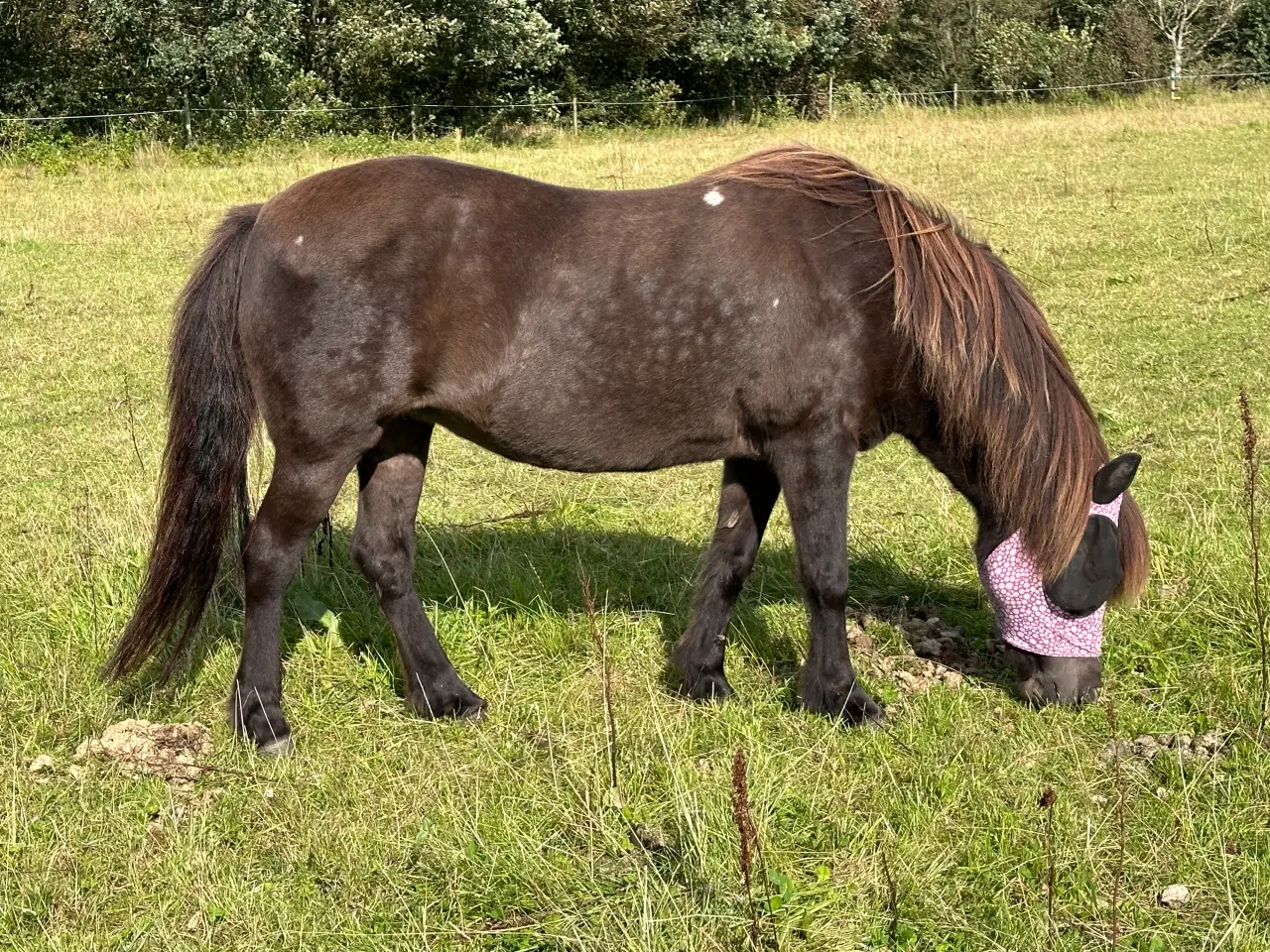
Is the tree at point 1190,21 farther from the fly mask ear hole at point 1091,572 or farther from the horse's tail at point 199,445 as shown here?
the horse's tail at point 199,445

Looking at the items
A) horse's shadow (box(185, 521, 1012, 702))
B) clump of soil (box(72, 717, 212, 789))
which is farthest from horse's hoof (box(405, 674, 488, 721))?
clump of soil (box(72, 717, 212, 789))

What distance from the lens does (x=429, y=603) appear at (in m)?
5.11

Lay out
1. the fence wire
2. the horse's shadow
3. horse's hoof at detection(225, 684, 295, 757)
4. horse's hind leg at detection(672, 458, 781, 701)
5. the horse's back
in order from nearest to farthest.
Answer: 1. the horse's back
2. horse's hoof at detection(225, 684, 295, 757)
3. horse's hind leg at detection(672, 458, 781, 701)
4. the horse's shadow
5. the fence wire

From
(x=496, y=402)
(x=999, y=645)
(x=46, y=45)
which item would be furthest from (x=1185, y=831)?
(x=46, y=45)

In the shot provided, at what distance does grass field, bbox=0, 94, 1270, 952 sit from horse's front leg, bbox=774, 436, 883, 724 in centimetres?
15

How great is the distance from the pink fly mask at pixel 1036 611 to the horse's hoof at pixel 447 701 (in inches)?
76.4

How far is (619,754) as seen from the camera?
3.79 metres

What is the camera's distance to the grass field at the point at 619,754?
3133mm

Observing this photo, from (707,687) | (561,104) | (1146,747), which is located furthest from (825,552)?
(561,104)

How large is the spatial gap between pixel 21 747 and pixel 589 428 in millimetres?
2178

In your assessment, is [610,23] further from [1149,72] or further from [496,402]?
[496,402]

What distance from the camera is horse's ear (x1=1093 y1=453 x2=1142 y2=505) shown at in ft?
13.2

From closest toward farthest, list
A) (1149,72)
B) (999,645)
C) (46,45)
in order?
(999,645), (46,45), (1149,72)

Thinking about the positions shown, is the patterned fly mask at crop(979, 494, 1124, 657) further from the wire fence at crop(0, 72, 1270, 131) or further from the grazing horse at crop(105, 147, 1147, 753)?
the wire fence at crop(0, 72, 1270, 131)
